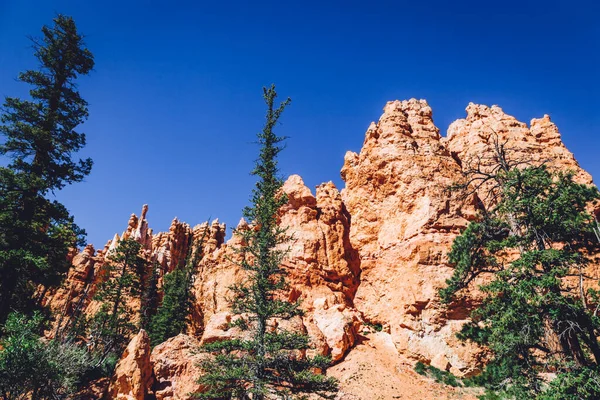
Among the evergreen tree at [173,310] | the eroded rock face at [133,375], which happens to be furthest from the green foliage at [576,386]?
the evergreen tree at [173,310]

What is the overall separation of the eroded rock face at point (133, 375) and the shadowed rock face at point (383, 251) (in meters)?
1.14

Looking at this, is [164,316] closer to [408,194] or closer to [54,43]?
[54,43]

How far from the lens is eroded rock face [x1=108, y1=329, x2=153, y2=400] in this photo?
19641 mm

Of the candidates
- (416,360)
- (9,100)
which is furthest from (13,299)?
(416,360)

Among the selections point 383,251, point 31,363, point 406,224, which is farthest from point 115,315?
point 406,224

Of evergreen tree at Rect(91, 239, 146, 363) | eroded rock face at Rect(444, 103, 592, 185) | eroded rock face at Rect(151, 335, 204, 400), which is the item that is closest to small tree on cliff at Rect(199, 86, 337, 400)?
eroded rock face at Rect(151, 335, 204, 400)

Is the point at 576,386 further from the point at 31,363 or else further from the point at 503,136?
the point at 503,136

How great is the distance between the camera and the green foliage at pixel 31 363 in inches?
527

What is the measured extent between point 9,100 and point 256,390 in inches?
726

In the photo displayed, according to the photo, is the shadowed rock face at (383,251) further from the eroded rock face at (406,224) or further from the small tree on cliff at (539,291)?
the small tree on cliff at (539,291)

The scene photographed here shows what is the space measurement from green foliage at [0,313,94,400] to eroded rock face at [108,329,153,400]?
2309mm

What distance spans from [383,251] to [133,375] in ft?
80.4

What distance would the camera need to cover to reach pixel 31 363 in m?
14.4

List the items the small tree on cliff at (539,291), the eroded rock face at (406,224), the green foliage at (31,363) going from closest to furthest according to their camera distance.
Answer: the small tree on cliff at (539,291)
the green foliage at (31,363)
the eroded rock face at (406,224)
